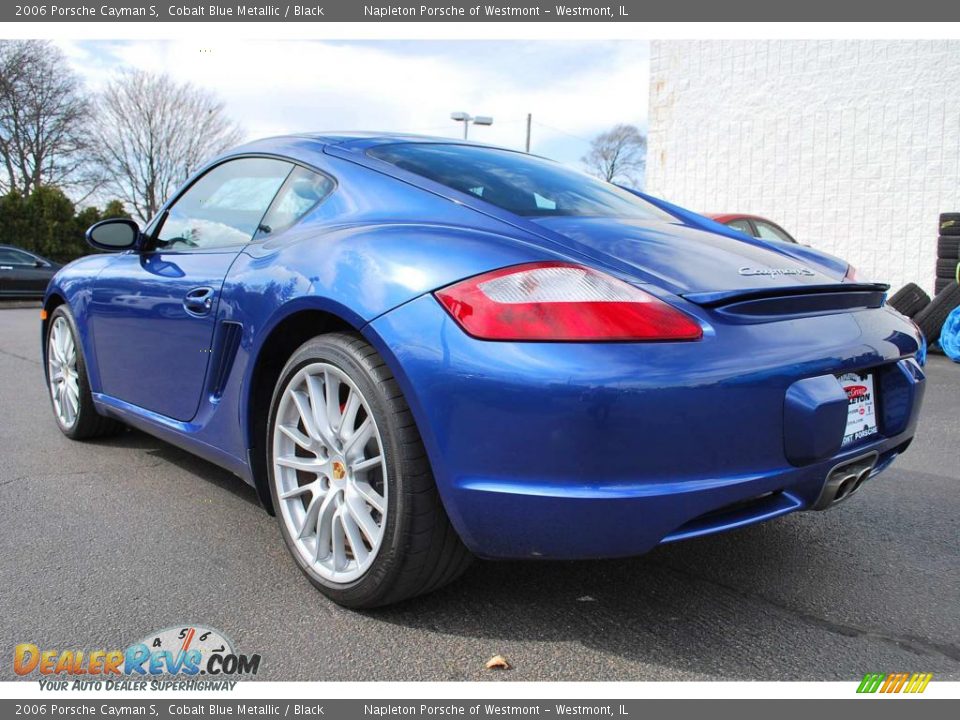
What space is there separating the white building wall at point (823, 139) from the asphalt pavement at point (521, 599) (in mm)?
10904

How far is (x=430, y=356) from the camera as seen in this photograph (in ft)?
6.07

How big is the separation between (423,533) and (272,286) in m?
0.90

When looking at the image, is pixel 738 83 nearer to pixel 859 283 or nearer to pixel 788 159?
pixel 788 159

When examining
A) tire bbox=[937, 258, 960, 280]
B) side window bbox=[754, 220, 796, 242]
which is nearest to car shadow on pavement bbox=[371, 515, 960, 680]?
side window bbox=[754, 220, 796, 242]

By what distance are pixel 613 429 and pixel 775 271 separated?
31.7 inches

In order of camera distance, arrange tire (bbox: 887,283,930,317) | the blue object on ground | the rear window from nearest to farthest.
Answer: the rear window → the blue object on ground → tire (bbox: 887,283,930,317)

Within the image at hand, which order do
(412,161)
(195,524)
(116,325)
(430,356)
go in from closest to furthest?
(430,356), (412,161), (195,524), (116,325)

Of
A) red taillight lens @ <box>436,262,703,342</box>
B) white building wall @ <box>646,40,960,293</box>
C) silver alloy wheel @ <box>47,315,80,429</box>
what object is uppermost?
white building wall @ <box>646,40,960,293</box>

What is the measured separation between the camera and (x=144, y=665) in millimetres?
1911

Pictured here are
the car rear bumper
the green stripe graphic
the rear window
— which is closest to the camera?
the car rear bumper

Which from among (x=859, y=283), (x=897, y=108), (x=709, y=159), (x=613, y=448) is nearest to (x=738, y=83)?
(x=709, y=159)

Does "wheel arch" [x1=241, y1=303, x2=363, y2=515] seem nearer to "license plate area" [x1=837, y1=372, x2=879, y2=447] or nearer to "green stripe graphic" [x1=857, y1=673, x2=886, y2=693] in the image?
"license plate area" [x1=837, y1=372, x2=879, y2=447]

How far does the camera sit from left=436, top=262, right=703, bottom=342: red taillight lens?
1.77 m

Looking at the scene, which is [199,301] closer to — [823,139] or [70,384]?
[70,384]
